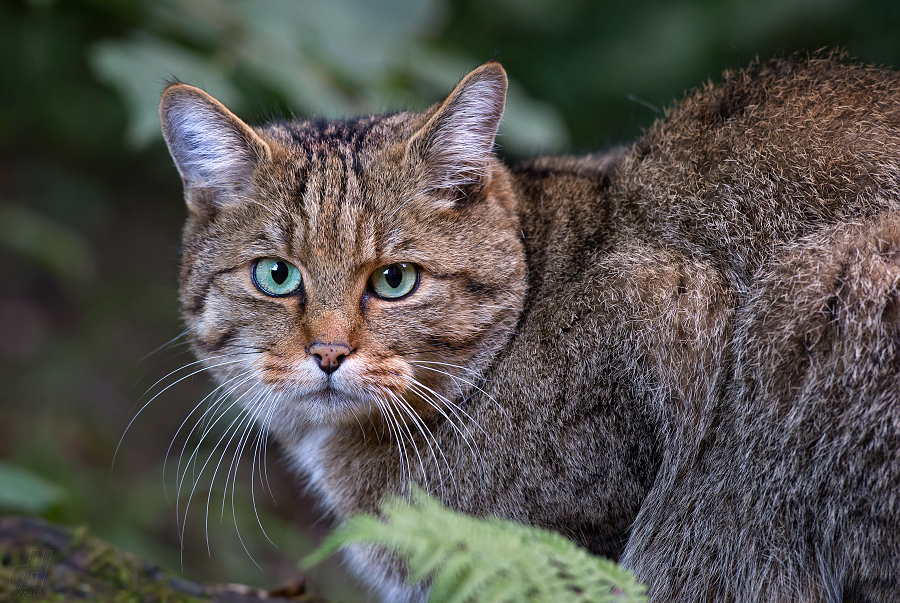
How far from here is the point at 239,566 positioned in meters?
4.70

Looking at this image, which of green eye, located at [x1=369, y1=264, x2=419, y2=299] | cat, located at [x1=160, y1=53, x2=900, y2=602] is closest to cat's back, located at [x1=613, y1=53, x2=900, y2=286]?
cat, located at [x1=160, y1=53, x2=900, y2=602]

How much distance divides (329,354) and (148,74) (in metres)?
1.45

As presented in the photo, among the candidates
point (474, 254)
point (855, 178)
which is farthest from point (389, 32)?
point (855, 178)

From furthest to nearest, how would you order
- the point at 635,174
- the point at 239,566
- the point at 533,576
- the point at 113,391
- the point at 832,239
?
the point at 113,391 → the point at 239,566 → the point at 635,174 → the point at 832,239 → the point at 533,576

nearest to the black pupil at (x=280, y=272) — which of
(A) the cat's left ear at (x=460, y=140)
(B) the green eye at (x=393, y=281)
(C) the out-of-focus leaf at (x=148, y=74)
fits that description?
(B) the green eye at (x=393, y=281)

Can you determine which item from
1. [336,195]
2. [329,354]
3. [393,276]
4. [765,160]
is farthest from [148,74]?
[765,160]

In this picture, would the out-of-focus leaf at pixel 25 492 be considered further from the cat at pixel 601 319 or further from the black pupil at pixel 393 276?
the black pupil at pixel 393 276

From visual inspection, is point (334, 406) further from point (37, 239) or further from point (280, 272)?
point (37, 239)

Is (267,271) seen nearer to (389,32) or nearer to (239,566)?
(389,32)

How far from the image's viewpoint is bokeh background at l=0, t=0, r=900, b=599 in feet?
11.9

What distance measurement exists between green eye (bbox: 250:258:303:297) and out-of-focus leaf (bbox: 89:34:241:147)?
0.70 metres

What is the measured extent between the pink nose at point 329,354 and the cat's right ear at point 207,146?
0.82 meters

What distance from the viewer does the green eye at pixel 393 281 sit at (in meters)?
2.86

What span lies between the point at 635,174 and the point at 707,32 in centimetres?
247
